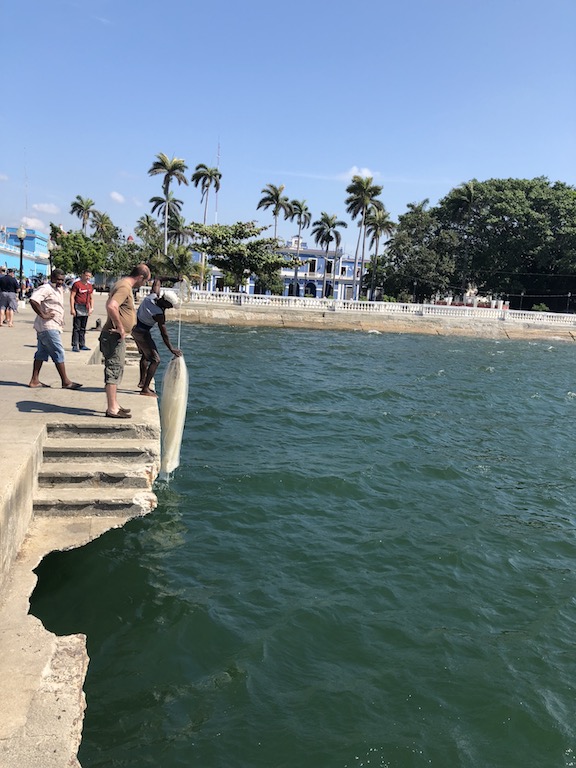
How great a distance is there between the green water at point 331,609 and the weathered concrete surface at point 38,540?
0.38m

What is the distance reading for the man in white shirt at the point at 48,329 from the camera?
7.14 m

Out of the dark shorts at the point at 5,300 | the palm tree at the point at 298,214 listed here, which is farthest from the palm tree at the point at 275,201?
the dark shorts at the point at 5,300

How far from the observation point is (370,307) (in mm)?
41688

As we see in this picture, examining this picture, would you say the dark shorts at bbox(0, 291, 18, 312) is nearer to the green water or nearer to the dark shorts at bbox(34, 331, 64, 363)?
the green water

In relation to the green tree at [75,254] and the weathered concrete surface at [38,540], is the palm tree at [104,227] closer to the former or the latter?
the green tree at [75,254]

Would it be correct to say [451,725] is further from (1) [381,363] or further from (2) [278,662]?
(1) [381,363]

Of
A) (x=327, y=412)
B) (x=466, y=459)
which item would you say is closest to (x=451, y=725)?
(x=466, y=459)

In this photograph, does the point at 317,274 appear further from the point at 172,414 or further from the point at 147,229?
the point at 172,414

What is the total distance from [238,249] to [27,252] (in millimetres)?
30501

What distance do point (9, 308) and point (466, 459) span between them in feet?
40.0

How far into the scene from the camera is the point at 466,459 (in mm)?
9492

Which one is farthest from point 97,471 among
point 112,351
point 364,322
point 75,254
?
point 75,254

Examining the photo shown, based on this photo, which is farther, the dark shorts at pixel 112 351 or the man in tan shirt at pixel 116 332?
the dark shorts at pixel 112 351

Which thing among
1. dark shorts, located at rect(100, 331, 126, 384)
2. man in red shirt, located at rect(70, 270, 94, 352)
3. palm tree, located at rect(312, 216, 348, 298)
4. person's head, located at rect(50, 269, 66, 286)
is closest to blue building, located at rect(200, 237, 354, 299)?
palm tree, located at rect(312, 216, 348, 298)
